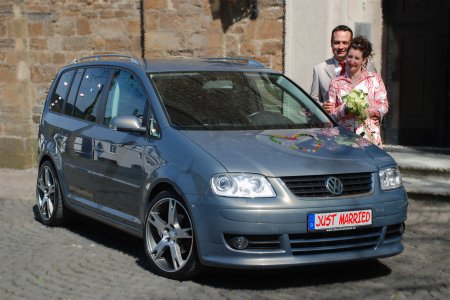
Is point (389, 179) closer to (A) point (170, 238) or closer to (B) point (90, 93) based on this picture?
(A) point (170, 238)

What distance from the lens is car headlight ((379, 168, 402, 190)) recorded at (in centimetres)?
680

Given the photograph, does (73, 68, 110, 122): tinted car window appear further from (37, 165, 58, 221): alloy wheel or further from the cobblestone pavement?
the cobblestone pavement

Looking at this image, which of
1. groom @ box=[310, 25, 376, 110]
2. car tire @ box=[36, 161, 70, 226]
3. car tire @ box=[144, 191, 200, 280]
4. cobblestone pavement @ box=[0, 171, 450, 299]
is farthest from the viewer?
car tire @ box=[36, 161, 70, 226]

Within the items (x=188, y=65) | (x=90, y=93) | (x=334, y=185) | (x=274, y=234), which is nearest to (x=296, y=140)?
(x=334, y=185)

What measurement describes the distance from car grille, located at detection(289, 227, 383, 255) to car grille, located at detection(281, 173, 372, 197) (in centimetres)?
28

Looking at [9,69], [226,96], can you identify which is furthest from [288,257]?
[9,69]

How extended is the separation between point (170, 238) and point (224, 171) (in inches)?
31.5

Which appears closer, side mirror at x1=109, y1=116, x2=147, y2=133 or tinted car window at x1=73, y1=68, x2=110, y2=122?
side mirror at x1=109, y1=116, x2=147, y2=133

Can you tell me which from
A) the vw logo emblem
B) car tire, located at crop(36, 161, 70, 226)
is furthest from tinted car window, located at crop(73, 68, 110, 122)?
the vw logo emblem

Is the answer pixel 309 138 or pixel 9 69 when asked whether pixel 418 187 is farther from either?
pixel 9 69

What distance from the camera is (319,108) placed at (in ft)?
26.4

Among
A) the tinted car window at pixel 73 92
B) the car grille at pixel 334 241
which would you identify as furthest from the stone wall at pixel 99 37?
the car grille at pixel 334 241

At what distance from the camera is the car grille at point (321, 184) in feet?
20.9

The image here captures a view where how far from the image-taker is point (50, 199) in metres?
9.40
